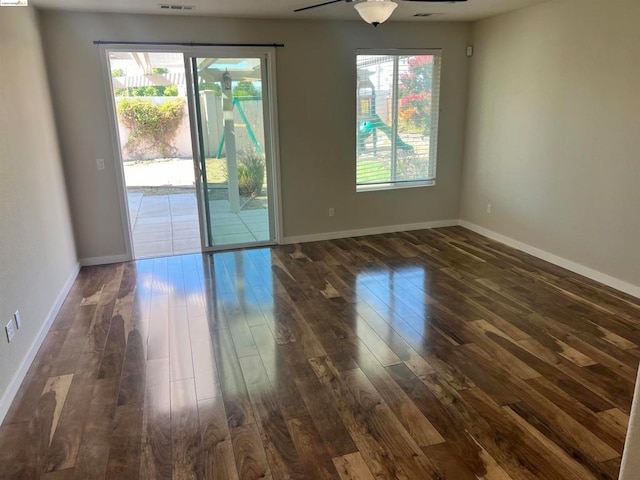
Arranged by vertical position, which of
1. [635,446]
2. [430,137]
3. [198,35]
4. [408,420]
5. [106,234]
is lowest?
[408,420]

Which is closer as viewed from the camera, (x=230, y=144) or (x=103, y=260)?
(x=103, y=260)

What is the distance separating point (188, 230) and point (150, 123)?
20.5ft

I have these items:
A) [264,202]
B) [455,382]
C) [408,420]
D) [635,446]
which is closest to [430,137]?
[264,202]

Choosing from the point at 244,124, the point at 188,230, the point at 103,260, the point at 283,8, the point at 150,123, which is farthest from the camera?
the point at 150,123

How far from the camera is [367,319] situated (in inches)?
140

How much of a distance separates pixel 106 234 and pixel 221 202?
1.28 m

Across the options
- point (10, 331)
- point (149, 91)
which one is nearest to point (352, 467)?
point (10, 331)

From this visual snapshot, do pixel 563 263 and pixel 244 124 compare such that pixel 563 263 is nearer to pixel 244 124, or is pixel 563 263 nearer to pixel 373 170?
pixel 373 170

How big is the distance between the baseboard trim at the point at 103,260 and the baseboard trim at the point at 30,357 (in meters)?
0.58

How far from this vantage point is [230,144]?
5.18 metres

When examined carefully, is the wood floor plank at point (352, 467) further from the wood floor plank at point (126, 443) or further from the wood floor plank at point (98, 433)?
the wood floor plank at point (98, 433)

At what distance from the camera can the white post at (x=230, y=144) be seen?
16.4 ft

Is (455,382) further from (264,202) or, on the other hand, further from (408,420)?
(264,202)

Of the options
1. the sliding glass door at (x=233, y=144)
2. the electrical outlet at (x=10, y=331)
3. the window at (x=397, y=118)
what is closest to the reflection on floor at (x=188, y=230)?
the sliding glass door at (x=233, y=144)
